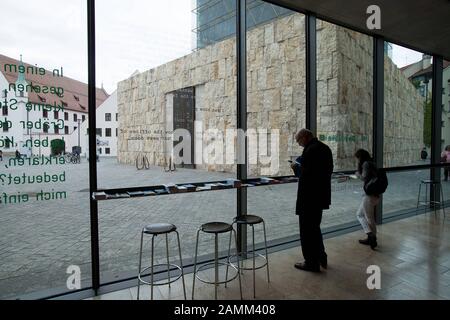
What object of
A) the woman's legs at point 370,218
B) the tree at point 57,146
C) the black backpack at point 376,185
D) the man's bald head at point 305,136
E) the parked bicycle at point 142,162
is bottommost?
the woman's legs at point 370,218

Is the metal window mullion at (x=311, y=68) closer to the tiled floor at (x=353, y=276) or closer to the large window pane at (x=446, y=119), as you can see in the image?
the tiled floor at (x=353, y=276)

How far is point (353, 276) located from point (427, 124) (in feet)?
16.1

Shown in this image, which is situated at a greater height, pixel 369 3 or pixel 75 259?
pixel 369 3

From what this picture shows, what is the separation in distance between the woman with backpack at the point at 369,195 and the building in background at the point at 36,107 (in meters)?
3.28

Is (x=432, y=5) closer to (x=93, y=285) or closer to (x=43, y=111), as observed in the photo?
(x=43, y=111)

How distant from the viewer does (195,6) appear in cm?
400

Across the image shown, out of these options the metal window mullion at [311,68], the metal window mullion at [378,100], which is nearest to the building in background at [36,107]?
the metal window mullion at [311,68]

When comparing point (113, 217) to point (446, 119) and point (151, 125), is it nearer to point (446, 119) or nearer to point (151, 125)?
point (151, 125)

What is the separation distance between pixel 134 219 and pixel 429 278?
424 cm

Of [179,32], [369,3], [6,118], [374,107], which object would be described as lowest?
[6,118]

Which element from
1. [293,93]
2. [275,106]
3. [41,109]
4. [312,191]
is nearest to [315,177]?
[312,191]

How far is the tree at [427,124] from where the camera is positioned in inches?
247
